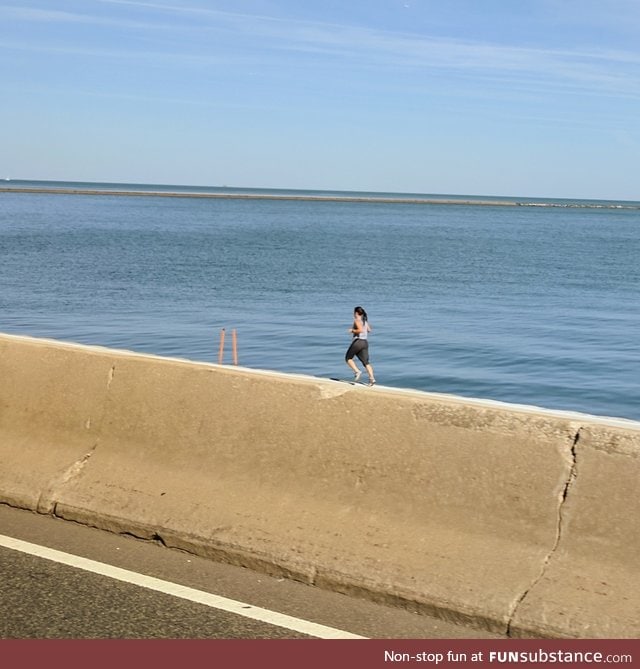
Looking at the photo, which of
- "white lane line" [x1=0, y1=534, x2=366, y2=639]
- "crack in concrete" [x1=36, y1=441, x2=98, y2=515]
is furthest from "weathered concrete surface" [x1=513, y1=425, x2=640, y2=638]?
"crack in concrete" [x1=36, y1=441, x2=98, y2=515]

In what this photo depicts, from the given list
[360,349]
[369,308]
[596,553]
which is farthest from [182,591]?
[369,308]

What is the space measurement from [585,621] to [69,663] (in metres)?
2.21

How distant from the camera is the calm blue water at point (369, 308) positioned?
24.9 meters

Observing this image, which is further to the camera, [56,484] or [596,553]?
[56,484]

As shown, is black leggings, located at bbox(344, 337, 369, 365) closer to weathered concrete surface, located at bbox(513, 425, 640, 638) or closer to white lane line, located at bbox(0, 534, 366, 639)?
white lane line, located at bbox(0, 534, 366, 639)

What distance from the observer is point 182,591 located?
18.1 ft

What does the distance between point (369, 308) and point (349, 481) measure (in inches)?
1391

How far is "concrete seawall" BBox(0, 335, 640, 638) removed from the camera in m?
5.20

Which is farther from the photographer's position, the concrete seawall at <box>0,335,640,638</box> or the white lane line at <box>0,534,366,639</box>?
the concrete seawall at <box>0,335,640,638</box>

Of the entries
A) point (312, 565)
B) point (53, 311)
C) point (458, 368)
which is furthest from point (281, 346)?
point (312, 565)

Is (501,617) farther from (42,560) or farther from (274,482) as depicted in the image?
(42,560)

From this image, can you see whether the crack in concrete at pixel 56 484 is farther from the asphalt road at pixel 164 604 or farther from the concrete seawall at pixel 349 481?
the asphalt road at pixel 164 604

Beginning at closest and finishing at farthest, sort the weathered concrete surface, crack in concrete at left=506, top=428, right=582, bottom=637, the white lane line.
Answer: the weathered concrete surface, the white lane line, crack in concrete at left=506, top=428, right=582, bottom=637

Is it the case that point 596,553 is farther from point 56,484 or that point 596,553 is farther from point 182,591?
point 56,484
